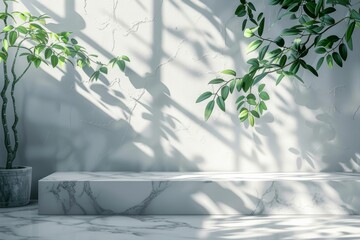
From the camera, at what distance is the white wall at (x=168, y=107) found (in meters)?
2.01

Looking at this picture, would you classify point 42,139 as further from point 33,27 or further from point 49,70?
point 33,27

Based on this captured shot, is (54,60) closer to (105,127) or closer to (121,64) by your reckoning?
(121,64)

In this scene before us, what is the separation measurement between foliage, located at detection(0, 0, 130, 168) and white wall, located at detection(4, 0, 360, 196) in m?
0.05

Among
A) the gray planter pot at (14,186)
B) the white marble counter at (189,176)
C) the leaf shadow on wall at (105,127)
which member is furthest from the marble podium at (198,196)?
the leaf shadow on wall at (105,127)

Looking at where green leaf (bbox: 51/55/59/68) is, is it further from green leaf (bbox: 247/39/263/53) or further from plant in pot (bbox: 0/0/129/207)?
green leaf (bbox: 247/39/263/53)

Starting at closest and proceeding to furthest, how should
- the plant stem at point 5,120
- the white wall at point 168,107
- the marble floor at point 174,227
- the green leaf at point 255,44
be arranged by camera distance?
the green leaf at point 255,44 → the marble floor at point 174,227 → the plant stem at point 5,120 → the white wall at point 168,107

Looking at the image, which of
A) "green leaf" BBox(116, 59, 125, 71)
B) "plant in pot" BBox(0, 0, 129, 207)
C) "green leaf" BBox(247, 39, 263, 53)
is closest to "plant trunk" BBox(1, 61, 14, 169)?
"plant in pot" BBox(0, 0, 129, 207)

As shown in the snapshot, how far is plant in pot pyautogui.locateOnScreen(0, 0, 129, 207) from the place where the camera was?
1.79 m

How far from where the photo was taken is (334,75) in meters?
2.02

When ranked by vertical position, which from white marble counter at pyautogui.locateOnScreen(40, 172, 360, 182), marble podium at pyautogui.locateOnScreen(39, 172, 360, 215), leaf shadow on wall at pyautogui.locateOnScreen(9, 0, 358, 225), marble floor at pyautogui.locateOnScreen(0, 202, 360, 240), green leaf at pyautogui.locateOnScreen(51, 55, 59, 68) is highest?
green leaf at pyautogui.locateOnScreen(51, 55, 59, 68)

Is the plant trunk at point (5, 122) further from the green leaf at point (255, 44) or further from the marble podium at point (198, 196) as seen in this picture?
the green leaf at point (255, 44)

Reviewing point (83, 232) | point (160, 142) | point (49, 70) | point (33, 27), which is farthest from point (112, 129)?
point (83, 232)

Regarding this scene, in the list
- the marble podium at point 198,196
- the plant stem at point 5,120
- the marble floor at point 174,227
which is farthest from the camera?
the plant stem at point 5,120

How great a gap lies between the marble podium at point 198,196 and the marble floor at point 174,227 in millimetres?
41
